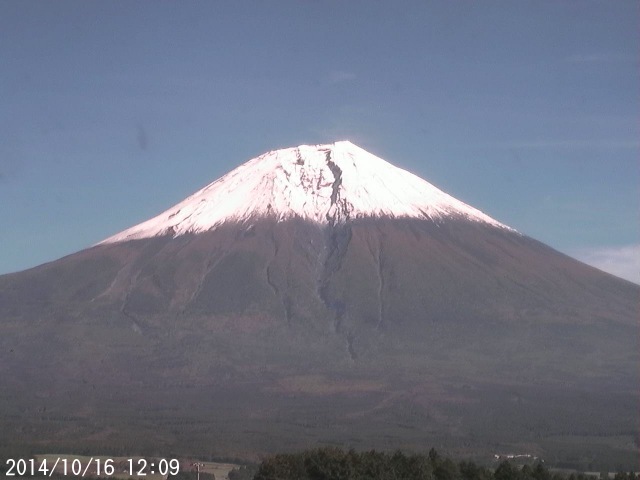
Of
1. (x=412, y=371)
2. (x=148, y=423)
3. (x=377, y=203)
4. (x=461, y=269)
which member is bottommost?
(x=148, y=423)

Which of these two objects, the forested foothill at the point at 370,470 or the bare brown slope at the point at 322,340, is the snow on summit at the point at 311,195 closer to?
the bare brown slope at the point at 322,340

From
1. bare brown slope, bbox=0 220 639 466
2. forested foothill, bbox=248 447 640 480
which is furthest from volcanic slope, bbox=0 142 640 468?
forested foothill, bbox=248 447 640 480

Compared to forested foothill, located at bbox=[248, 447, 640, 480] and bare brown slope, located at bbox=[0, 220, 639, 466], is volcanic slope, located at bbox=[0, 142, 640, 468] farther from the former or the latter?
forested foothill, located at bbox=[248, 447, 640, 480]

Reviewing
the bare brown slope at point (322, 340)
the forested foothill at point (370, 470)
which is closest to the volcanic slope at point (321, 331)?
the bare brown slope at point (322, 340)

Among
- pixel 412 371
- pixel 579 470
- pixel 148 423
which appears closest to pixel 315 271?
pixel 412 371

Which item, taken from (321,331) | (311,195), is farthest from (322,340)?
(311,195)

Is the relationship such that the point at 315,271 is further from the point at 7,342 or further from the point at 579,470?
the point at 579,470

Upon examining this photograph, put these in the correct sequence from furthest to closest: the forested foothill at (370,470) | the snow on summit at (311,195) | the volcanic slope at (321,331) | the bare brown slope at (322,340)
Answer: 1. the snow on summit at (311,195)
2. the bare brown slope at (322,340)
3. the volcanic slope at (321,331)
4. the forested foothill at (370,470)
